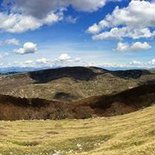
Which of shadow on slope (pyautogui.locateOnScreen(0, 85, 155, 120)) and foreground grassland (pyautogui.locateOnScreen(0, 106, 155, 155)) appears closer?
foreground grassland (pyautogui.locateOnScreen(0, 106, 155, 155))

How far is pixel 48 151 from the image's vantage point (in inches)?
2192

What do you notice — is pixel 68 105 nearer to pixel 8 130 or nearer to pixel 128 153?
pixel 8 130

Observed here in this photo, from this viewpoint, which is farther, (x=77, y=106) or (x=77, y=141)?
(x=77, y=106)

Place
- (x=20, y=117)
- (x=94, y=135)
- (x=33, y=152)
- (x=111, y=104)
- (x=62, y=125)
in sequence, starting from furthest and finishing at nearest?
(x=111, y=104)
(x=20, y=117)
(x=62, y=125)
(x=94, y=135)
(x=33, y=152)

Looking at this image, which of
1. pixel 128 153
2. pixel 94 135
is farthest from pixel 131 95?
pixel 128 153

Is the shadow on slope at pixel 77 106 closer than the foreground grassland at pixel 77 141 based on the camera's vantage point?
No

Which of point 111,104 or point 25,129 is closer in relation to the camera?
point 25,129

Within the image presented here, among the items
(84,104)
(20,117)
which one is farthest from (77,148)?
(84,104)

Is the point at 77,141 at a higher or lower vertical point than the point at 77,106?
higher

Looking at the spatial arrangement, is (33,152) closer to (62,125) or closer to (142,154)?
(142,154)

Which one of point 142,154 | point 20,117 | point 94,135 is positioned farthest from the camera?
point 20,117

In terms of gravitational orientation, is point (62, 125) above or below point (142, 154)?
below

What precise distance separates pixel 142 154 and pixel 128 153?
2063mm

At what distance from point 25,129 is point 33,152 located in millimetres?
38473
